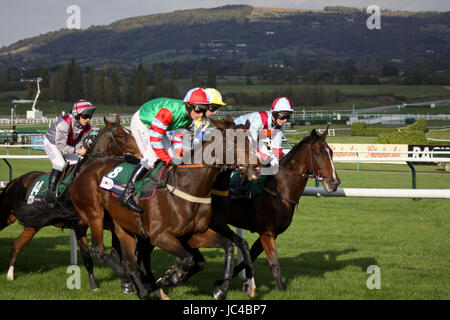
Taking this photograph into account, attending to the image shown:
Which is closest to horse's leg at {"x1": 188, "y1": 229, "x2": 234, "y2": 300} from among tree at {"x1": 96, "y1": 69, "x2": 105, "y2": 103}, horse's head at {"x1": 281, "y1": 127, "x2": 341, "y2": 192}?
horse's head at {"x1": 281, "y1": 127, "x2": 341, "y2": 192}

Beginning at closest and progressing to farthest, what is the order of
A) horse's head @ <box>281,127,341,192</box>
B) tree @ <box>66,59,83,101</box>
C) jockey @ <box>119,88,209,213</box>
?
1. jockey @ <box>119,88,209,213</box>
2. horse's head @ <box>281,127,341,192</box>
3. tree @ <box>66,59,83,101</box>

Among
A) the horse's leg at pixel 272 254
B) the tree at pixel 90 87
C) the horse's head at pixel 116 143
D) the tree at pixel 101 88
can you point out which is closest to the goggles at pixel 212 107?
the horse's leg at pixel 272 254

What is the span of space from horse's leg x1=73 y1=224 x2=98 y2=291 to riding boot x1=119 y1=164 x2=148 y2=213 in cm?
104

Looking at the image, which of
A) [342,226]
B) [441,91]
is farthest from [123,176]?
[441,91]

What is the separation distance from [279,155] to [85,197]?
1.99m

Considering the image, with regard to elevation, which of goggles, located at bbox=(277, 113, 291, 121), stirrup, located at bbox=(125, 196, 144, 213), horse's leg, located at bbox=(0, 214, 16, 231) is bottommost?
horse's leg, located at bbox=(0, 214, 16, 231)

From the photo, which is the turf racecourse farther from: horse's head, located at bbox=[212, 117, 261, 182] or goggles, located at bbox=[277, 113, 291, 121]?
goggles, located at bbox=[277, 113, 291, 121]

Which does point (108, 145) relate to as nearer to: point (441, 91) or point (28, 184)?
point (28, 184)

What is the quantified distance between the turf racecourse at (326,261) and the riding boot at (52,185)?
77 cm

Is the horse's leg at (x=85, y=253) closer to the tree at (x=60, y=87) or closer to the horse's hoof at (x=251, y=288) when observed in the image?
the horse's hoof at (x=251, y=288)

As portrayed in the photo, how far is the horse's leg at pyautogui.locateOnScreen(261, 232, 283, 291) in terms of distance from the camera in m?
5.34

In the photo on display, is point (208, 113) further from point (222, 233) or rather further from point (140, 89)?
point (140, 89)

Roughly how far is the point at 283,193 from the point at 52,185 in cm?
237

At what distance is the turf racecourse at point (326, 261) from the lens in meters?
5.33
